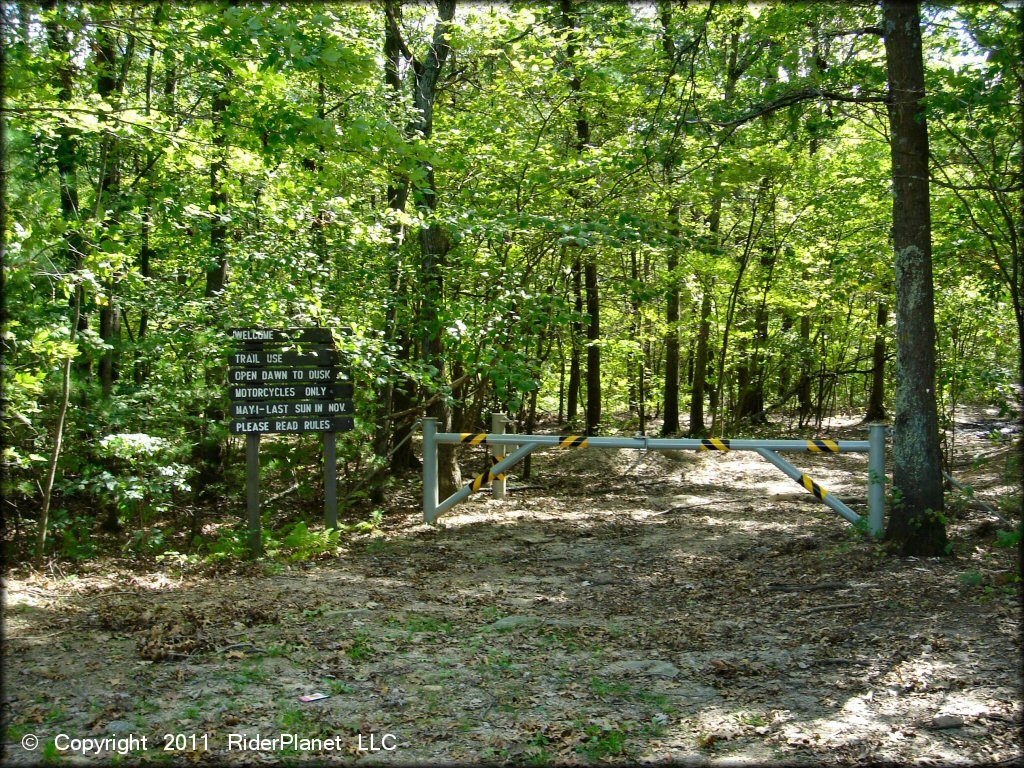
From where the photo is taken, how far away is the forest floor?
3.55 m

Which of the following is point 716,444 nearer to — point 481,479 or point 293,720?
point 481,479

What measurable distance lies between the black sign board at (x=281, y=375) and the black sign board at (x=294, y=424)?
A: 447 mm

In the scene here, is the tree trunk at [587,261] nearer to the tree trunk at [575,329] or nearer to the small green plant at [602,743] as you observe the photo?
the tree trunk at [575,329]

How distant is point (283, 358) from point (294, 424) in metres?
0.78

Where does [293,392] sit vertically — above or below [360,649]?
above

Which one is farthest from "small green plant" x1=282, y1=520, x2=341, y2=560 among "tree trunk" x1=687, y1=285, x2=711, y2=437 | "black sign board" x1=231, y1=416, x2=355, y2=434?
"tree trunk" x1=687, y1=285, x2=711, y2=437

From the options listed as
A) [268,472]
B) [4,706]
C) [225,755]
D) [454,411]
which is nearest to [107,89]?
[268,472]

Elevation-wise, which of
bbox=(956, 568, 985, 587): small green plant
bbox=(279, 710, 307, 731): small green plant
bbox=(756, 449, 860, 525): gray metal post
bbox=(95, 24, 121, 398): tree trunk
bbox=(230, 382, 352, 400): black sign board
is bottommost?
bbox=(279, 710, 307, 731): small green plant

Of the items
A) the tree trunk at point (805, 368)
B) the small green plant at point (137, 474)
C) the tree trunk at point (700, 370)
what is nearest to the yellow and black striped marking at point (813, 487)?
the small green plant at point (137, 474)

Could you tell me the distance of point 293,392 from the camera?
28.0 feet

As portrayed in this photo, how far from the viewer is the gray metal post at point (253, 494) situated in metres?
7.96

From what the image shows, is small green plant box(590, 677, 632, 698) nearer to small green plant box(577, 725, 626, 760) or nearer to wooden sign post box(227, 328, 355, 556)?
small green plant box(577, 725, 626, 760)

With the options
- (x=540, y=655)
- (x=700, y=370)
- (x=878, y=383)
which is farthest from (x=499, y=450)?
(x=878, y=383)

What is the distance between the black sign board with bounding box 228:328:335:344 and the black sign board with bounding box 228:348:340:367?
125 mm
